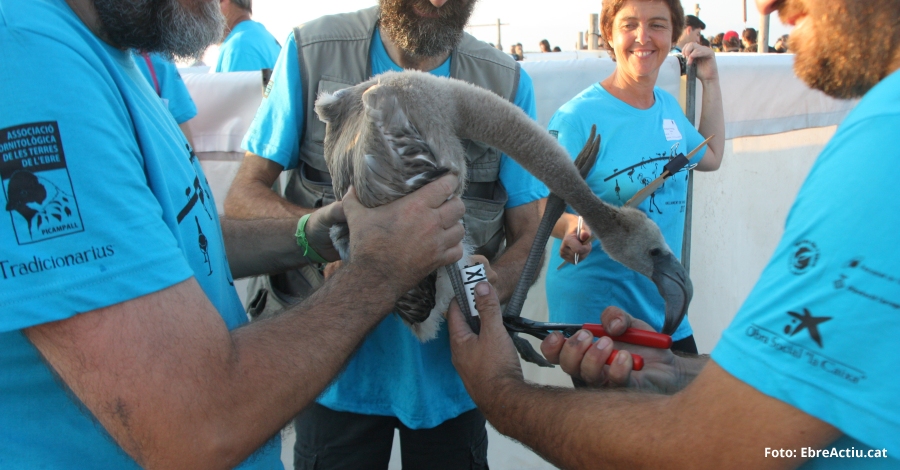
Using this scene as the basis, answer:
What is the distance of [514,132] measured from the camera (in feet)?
7.51

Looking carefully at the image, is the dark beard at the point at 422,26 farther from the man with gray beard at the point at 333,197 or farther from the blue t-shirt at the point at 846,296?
the blue t-shirt at the point at 846,296

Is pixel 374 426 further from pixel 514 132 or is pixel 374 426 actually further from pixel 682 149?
pixel 682 149

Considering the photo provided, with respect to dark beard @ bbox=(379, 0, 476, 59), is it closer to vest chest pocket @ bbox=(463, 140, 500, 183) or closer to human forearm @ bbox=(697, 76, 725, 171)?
vest chest pocket @ bbox=(463, 140, 500, 183)

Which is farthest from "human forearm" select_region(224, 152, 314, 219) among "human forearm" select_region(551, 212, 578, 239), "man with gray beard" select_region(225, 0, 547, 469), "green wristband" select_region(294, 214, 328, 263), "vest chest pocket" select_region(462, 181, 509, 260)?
"human forearm" select_region(551, 212, 578, 239)

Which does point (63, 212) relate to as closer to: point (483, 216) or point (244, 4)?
point (483, 216)

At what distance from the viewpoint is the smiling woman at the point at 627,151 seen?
3.33 meters

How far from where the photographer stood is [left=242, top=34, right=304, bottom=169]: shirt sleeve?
8.33 ft

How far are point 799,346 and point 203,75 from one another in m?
4.50

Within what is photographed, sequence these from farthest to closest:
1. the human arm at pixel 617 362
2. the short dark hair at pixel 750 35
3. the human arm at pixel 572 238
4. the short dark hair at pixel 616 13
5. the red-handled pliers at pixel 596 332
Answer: the short dark hair at pixel 750 35, the short dark hair at pixel 616 13, the human arm at pixel 572 238, the red-handled pliers at pixel 596 332, the human arm at pixel 617 362

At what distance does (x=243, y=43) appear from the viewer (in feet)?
17.2

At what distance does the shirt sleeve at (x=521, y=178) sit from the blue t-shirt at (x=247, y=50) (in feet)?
10.5

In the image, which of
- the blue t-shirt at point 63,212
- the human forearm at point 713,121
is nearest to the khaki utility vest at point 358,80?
the blue t-shirt at point 63,212

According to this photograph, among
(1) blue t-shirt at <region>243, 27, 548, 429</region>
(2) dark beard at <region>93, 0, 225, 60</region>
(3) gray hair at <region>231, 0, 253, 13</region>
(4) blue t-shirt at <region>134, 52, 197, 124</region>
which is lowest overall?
(1) blue t-shirt at <region>243, 27, 548, 429</region>

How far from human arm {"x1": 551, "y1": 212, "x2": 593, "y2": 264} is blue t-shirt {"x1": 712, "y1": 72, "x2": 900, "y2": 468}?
1.88 m
